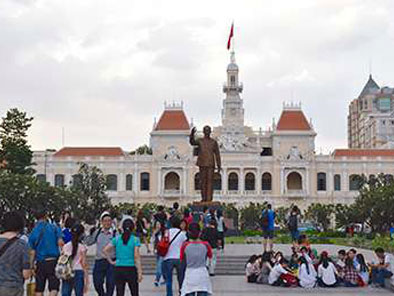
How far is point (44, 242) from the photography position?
35.6 ft

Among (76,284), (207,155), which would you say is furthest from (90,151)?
(76,284)

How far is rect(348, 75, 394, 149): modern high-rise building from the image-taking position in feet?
388

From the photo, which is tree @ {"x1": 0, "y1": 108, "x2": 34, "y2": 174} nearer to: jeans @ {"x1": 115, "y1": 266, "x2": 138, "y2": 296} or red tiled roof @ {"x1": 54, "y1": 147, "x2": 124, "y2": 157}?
red tiled roof @ {"x1": 54, "y1": 147, "x2": 124, "y2": 157}

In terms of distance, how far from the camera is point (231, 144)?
3302 inches

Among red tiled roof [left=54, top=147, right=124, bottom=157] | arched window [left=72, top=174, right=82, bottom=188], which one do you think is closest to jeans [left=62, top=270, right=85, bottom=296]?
arched window [left=72, top=174, right=82, bottom=188]

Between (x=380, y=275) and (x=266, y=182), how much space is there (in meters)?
68.6

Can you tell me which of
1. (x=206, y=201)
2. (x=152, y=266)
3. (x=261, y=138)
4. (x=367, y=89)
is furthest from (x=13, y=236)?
(x=367, y=89)

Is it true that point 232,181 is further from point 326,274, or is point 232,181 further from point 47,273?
point 47,273

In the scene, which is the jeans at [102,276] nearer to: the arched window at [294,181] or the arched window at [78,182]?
the arched window at [78,182]

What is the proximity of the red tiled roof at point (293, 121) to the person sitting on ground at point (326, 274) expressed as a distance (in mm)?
70544

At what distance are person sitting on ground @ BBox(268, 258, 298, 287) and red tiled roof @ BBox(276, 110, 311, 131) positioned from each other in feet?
232

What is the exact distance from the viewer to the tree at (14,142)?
204 ft

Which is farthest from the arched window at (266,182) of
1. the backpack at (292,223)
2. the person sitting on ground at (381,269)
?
the person sitting on ground at (381,269)

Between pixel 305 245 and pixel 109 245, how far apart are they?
23.6ft
